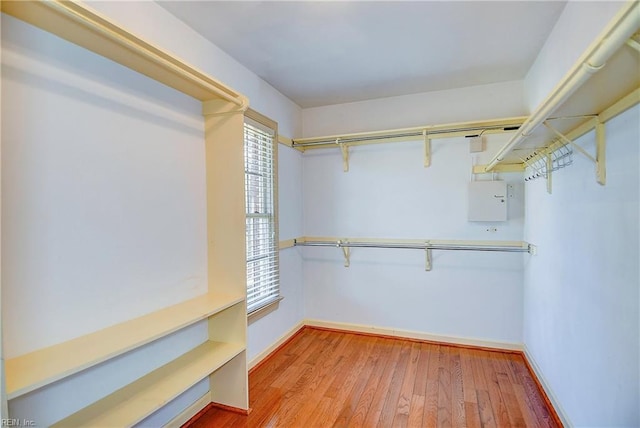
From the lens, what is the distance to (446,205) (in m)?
3.00

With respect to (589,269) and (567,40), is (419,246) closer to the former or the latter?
(589,269)

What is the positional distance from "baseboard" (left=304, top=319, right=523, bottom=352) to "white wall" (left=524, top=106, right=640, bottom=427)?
63cm

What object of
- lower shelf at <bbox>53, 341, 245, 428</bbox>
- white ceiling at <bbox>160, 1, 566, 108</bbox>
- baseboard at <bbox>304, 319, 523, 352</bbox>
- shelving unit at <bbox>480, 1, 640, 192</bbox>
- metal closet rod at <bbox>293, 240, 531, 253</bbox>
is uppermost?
white ceiling at <bbox>160, 1, 566, 108</bbox>

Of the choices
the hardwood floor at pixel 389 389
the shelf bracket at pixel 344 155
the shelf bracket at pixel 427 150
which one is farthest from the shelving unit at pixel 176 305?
the shelf bracket at pixel 427 150

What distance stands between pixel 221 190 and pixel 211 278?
0.59m

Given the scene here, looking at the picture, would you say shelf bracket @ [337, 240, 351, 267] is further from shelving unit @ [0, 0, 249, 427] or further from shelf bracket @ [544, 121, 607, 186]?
shelf bracket @ [544, 121, 607, 186]

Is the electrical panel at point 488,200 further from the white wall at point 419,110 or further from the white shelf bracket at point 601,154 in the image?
the white shelf bracket at point 601,154

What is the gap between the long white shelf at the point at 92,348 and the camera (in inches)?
41.3

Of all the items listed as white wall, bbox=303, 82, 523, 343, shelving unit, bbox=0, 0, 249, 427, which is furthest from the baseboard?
shelving unit, bbox=0, 0, 249, 427

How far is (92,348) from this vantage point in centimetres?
127

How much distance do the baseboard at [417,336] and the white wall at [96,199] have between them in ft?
5.26

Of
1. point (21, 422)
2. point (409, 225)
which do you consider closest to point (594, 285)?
point (409, 225)

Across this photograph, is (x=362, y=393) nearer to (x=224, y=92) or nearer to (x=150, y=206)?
(x=150, y=206)

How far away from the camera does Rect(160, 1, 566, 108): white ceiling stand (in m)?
1.79
